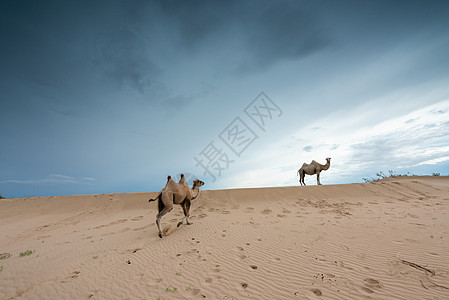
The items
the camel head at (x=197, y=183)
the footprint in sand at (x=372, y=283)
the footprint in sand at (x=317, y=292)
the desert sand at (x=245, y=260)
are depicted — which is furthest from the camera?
the camel head at (x=197, y=183)

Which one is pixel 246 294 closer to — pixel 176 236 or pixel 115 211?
pixel 176 236

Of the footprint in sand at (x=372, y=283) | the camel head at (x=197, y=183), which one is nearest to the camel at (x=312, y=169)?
the camel head at (x=197, y=183)

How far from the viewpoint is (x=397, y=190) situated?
50.2ft

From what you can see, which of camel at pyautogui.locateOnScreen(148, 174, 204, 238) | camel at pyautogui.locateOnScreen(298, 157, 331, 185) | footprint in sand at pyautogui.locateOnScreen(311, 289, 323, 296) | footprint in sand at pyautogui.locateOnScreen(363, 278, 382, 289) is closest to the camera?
footprint in sand at pyautogui.locateOnScreen(311, 289, 323, 296)

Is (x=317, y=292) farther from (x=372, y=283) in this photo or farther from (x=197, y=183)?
(x=197, y=183)

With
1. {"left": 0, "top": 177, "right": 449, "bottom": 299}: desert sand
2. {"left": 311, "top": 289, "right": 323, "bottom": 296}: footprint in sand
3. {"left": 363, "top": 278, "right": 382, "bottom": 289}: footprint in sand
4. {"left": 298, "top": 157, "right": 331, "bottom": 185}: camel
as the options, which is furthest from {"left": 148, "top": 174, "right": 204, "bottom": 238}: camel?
{"left": 298, "top": 157, "right": 331, "bottom": 185}: camel

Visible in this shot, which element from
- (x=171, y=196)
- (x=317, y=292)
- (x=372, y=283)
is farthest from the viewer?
(x=171, y=196)

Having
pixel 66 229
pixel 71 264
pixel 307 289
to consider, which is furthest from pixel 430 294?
pixel 66 229

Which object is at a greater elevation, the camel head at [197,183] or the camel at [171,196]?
the camel head at [197,183]

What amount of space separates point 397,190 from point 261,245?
1574 centimetres

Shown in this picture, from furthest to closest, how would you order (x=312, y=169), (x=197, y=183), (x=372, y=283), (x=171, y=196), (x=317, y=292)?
(x=312, y=169), (x=197, y=183), (x=171, y=196), (x=372, y=283), (x=317, y=292)

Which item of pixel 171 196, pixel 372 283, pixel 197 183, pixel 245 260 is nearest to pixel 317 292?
pixel 372 283

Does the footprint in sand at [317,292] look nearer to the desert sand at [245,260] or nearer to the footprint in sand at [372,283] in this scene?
the desert sand at [245,260]

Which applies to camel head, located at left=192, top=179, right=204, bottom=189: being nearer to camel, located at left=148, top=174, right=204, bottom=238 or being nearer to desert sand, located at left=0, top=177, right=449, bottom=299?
camel, located at left=148, top=174, right=204, bottom=238
